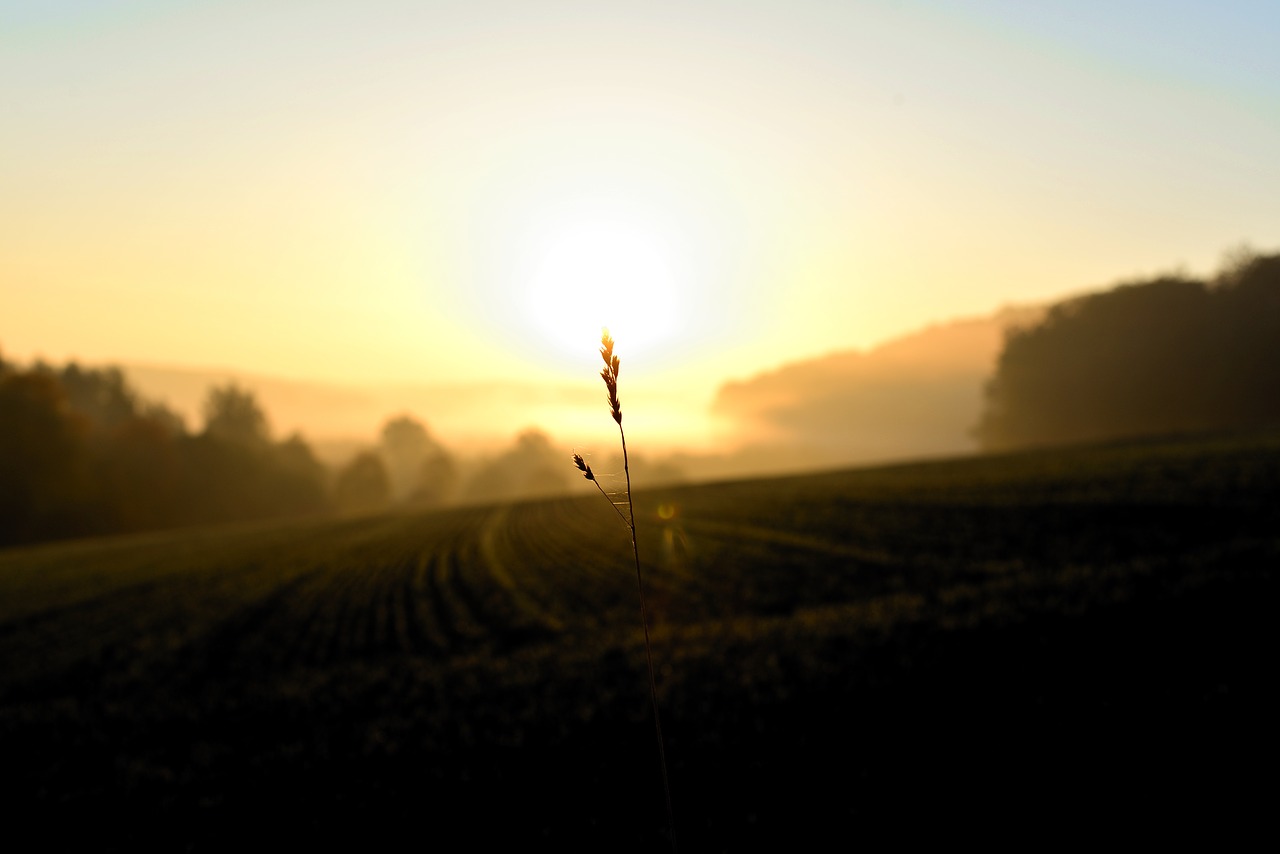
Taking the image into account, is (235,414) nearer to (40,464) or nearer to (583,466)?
(40,464)

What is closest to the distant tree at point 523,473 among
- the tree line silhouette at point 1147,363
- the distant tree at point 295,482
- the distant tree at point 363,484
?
the distant tree at point 363,484

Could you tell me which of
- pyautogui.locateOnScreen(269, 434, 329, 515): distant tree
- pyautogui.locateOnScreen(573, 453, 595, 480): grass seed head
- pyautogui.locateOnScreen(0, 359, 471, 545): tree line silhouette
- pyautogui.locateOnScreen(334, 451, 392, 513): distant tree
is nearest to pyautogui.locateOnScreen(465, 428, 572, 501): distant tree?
pyautogui.locateOnScreen(334, 451, 392, 513): distant tree

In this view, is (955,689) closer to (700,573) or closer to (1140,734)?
(1140,734)

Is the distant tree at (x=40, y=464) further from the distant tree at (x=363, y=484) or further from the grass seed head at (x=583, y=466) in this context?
the grass seed head at (x=583, y=466)

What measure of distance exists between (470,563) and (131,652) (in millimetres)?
14895

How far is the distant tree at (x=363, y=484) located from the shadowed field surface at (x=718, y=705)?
108918mm

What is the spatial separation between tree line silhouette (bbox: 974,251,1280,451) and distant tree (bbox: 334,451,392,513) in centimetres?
11128

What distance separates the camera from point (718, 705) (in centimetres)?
883

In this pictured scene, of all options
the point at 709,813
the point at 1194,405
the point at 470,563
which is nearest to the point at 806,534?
the point at 470,563

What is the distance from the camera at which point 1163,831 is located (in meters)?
4.93

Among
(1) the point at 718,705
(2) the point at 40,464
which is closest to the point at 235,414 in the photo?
(2) the point at 40,464

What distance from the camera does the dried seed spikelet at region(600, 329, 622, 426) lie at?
134 centimetres

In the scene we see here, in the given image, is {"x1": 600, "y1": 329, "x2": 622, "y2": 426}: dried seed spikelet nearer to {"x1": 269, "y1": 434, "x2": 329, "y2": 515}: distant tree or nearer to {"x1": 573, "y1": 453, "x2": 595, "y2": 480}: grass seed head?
{"x1": 573, "y1": 453, "x2": 595, "y2": 480}: grass seed head

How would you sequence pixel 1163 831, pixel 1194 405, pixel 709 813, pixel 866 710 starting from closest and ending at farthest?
1. pixel 1163 831
2. pixel 709 813
3. pixel 866 710
4. pixel 1194 405
